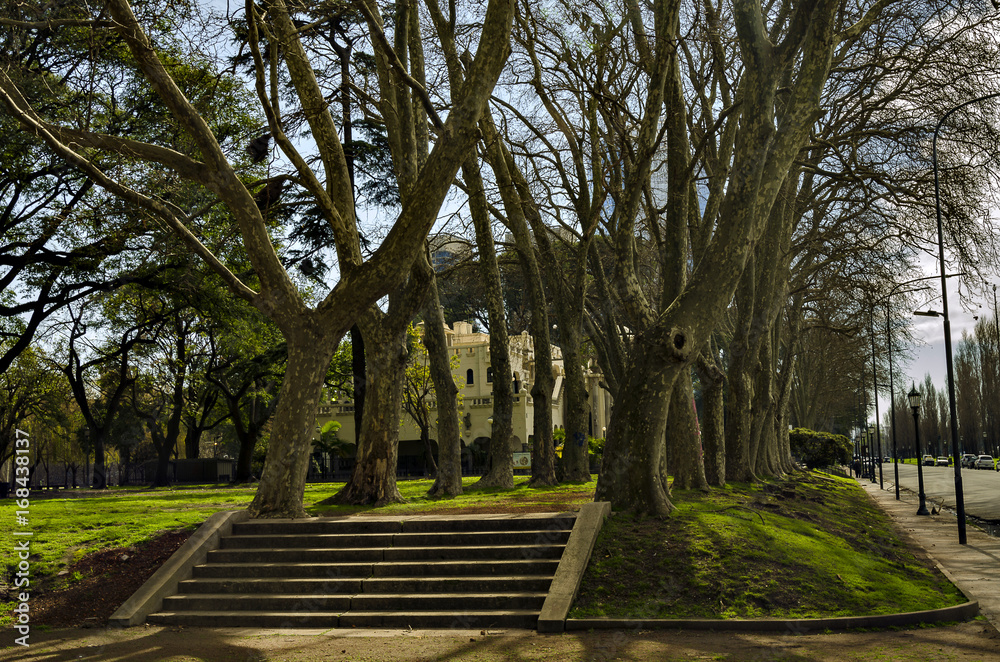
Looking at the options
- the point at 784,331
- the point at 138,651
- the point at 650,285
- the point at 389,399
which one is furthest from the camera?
the point at 784,331

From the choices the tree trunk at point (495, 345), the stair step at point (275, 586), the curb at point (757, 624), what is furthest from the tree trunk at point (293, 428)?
the tree trunk at point (495, 345)

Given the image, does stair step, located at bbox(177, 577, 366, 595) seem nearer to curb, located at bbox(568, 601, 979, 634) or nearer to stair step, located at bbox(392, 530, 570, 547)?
stair step, located at bbox(392, 530, 570, 547)

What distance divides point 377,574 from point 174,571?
2.60m

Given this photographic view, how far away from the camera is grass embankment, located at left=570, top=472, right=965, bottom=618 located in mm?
8906

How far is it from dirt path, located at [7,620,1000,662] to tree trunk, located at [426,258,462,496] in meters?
8.23

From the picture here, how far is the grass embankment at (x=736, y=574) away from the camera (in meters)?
8.91

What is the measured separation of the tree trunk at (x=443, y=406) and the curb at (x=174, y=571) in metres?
5.73

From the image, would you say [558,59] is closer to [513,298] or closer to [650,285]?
[650,285]

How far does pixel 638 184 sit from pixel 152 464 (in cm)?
3708

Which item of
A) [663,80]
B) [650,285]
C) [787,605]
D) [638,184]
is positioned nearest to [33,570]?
[787,605]

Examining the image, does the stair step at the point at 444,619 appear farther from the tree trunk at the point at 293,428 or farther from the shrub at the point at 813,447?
the shrub at the point at 813,447

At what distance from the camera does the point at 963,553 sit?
1523cm

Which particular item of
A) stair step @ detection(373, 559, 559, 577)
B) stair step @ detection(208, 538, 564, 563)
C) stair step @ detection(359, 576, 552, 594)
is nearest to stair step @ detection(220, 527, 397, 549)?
stair step @ detection(208, 538, 564, 563)

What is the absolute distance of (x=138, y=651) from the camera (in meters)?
7.84
